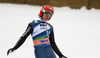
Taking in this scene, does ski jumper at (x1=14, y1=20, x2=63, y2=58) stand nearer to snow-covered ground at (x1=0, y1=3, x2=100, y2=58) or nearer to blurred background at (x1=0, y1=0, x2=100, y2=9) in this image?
snow-covered ground at (x1=0, y1=3, x2=100, y2=58)

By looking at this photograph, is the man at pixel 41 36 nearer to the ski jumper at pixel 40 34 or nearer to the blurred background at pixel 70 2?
the ski jumper at pixel 40 34

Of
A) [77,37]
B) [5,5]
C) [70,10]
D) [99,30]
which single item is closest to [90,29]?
[99,30]

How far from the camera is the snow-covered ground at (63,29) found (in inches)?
276

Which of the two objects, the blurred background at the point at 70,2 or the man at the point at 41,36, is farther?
the blurred background at the point at 70,2

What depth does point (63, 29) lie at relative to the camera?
9070 millimetres

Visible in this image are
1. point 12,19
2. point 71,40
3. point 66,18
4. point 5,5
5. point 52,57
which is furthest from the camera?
point 5,5

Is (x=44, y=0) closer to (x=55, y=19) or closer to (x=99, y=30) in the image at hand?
(x=55, y=19)

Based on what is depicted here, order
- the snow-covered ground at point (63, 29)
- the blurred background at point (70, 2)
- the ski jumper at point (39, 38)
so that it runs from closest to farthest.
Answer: the ski jumper at point (39, 38) < the snow-covered ground at point (63, 29) < the blurred background at point (70, 2)

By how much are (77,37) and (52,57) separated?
4.85 meters

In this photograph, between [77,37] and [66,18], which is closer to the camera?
[77,37]

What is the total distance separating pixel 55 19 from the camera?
1041cm

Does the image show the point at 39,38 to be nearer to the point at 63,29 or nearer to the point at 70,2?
the point at 63,29

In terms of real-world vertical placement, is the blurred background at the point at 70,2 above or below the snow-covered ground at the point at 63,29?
above

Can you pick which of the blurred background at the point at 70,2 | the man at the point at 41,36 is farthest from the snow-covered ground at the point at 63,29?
the man at the point at 41,36
